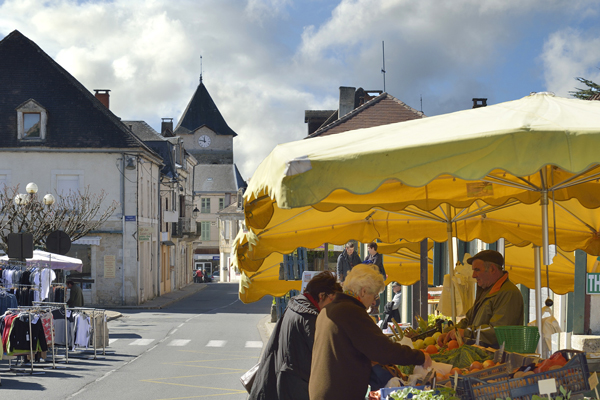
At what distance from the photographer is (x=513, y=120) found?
371 cm

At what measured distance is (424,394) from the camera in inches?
149

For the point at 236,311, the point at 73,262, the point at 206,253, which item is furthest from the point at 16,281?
the point at 206,253

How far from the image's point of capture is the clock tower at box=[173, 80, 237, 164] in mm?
101438

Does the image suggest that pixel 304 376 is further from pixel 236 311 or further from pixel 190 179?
pixel 190 179

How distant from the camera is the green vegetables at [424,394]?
3.74m

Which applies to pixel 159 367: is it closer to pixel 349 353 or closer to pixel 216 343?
pixel 216 343

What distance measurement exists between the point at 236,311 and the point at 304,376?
27.1 meters

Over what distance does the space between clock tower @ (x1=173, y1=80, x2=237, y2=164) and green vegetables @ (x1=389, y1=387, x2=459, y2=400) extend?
9778 centimetres

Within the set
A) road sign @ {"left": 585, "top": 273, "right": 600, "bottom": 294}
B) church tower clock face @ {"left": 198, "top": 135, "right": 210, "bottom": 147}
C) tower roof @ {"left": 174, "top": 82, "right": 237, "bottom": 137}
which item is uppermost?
tower roof @ {"left": 174, "top": 82, "right": 237, "bottom": 137}

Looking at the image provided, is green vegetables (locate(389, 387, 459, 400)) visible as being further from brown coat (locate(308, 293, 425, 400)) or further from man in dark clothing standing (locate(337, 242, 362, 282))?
man in dark clothing standing (locate(337, 242, 362, 282))

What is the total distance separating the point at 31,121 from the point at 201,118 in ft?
218

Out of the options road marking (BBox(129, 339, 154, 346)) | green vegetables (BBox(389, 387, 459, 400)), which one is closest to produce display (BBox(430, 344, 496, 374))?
green vegetables (BBox(389, 387, 459, 400))

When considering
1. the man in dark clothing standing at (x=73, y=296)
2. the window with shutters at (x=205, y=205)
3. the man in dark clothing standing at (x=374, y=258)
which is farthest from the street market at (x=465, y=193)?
the window with shutters at (x=205, y=205)

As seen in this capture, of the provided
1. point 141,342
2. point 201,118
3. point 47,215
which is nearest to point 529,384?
point 141,342
